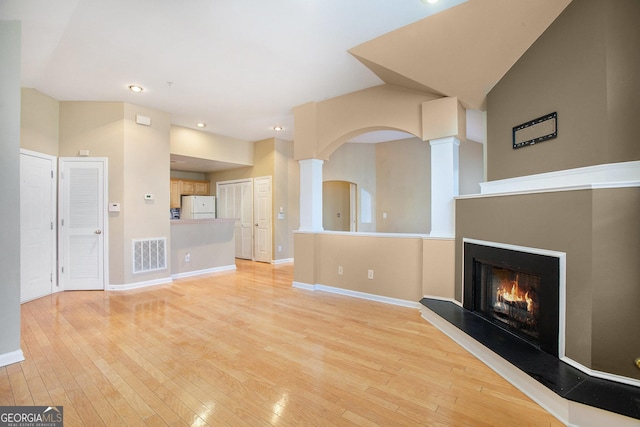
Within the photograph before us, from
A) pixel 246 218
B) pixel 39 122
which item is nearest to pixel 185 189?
pixel 246 218

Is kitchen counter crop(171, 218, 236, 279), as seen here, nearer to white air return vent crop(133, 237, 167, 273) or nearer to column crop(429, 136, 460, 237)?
white air return vent crop(133, 237, 167, 273)

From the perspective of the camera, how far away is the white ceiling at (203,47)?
2.52m

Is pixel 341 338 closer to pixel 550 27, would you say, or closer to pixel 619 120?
pixel 619 120

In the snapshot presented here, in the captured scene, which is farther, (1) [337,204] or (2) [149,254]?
(1) [337,204]

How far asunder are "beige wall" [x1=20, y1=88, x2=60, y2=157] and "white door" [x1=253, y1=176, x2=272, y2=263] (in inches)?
146

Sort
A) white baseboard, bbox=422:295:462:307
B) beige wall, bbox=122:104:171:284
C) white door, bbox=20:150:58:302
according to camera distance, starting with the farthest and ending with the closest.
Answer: beige wall, bbox=122:104:171:284 → white door, bbox=20:150:58:302 → white baseboard, bbox=422:295:462:307

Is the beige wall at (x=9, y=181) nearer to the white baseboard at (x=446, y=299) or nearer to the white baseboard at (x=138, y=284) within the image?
the white baseboard at (x=138, y=284)

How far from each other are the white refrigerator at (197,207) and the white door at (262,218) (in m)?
1.58

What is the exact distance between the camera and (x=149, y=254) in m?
4.93

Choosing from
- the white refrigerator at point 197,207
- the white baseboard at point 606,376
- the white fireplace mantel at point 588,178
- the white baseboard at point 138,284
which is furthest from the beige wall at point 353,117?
the white refrigerator at point 197,207

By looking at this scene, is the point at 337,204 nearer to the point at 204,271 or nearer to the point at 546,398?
the point at 204,271

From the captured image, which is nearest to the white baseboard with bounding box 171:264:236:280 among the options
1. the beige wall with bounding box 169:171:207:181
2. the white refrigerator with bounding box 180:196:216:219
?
the white refrigerator with bounding box 180:196:216:219

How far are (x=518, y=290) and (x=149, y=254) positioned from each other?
5.23 m

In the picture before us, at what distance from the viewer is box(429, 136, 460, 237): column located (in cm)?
352
